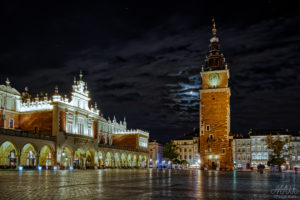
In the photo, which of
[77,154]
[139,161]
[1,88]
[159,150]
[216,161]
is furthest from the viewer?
[159,150]

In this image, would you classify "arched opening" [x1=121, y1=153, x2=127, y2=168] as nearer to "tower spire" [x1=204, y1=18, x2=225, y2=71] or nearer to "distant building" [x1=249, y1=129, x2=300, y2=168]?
"tower spire" [x1=204, y1=18, x2=225, y2=71]

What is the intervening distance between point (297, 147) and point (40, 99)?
7606 cm

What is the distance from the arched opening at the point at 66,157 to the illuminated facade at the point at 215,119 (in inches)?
1064

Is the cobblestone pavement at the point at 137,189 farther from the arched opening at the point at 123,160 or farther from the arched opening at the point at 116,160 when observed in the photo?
the arched opening at the point at 123,160

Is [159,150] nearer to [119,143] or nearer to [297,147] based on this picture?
[119,143]

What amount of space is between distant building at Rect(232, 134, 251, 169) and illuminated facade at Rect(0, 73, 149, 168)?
53.1m

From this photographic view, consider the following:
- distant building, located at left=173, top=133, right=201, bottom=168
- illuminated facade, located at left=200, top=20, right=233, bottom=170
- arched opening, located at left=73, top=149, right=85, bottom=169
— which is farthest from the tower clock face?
distant building, located at left=173, top=133, right=201, bottom=168

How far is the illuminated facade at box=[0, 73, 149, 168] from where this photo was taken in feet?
142

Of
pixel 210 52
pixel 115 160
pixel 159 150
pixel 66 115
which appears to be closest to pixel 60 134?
pixel 66 115

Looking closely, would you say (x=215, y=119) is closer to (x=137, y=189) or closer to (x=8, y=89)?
Answer: (x=8, y=89)

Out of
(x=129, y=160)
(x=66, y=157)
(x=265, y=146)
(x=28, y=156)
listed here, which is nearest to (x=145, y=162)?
(x=129, y=160)

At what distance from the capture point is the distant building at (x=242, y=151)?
105 metres

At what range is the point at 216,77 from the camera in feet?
226

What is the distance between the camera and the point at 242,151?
348 ft
